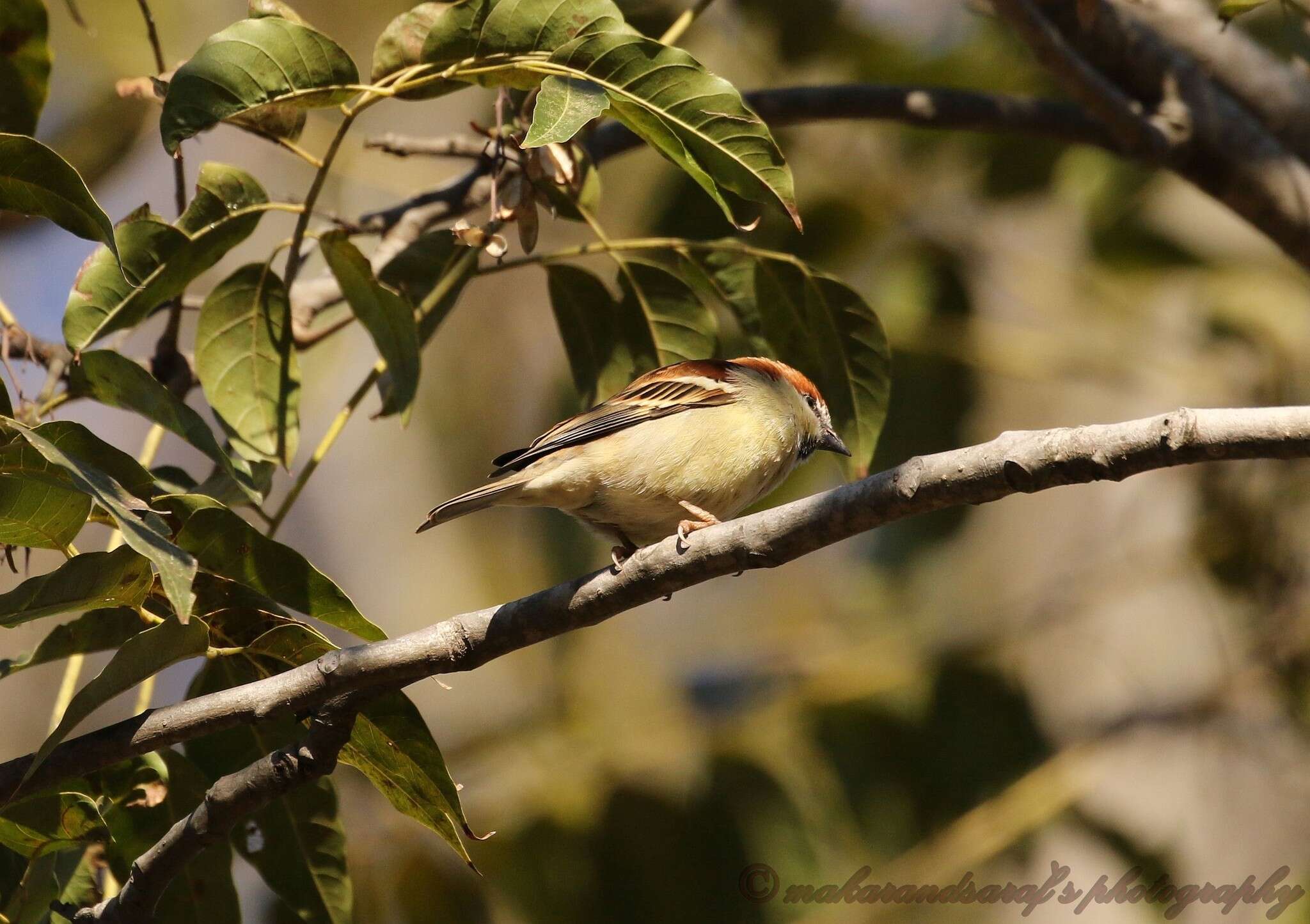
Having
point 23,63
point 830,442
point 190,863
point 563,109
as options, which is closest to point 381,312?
point 563,109

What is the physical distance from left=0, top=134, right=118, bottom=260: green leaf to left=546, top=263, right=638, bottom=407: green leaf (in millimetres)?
1369

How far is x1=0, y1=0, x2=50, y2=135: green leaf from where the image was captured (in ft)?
10.5

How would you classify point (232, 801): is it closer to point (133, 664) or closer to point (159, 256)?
point (133, 664)

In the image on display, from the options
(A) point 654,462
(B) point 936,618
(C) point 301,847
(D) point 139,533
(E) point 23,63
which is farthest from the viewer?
(B) point 936,618

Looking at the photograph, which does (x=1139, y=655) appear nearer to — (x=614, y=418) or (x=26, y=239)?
(x=614, y=418)

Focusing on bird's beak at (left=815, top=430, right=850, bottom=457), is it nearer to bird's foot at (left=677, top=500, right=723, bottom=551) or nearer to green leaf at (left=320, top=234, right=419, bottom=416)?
bird's foot at (left=677, top=500, right=723, bottom=551)

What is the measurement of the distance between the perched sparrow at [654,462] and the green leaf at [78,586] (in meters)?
1.28

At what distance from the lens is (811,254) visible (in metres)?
5.00

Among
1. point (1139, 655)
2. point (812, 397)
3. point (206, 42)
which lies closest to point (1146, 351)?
point (1139, 655)

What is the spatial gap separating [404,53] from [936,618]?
3978mm

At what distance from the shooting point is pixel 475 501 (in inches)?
142

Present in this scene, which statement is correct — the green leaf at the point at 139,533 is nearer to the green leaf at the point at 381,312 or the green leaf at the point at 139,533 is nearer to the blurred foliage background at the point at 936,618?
the green leaf at the point at 381,312

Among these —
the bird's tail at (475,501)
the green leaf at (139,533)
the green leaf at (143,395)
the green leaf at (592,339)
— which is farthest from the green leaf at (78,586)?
the green leaf at (592,339)

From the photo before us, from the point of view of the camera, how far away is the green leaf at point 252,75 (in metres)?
2.46
